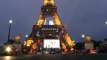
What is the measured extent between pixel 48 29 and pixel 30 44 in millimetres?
9467

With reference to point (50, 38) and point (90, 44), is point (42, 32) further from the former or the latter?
point (90, 44)

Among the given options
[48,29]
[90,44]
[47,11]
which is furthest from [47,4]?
[90,44]

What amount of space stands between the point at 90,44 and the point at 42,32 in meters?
19.3

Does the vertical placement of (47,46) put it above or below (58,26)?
below

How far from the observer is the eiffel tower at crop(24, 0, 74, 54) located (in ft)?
261

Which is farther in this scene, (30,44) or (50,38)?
(50,38)

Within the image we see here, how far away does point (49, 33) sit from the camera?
8644 cm

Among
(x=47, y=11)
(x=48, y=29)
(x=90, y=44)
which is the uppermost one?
(x=47, y=11)

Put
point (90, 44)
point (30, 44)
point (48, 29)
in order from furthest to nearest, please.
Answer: point (48, 29) < point (30, 44) < point (90, 44)

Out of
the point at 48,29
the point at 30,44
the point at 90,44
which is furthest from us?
the point at 48,29

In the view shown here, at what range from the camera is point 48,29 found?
86.4 m

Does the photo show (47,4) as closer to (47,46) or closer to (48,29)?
(48,29)

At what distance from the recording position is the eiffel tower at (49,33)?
7969 cm

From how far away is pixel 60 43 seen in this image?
8494cm
